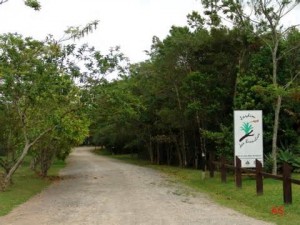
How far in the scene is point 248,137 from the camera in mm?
19562

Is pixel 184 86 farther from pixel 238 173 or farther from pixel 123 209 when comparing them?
pixel 123 209

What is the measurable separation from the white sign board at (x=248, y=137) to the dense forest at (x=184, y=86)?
952 millimetres

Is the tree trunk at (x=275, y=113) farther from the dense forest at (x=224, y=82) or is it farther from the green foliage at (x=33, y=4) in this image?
the green foliage at (x=33, y=4)

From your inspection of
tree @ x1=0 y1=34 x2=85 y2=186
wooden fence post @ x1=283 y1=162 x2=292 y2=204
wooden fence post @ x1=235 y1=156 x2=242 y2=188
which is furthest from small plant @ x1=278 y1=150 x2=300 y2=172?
tree @ x1=0 y1=34 x2=85 y2=186

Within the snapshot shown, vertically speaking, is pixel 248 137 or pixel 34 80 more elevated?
pixel 34 80

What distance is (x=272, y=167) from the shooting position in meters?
20.8

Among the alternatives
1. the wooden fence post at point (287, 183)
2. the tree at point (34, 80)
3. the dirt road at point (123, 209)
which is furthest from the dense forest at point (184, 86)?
the wooden fence post at point (287, 183)

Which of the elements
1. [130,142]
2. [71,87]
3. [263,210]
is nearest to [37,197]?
[71,87]

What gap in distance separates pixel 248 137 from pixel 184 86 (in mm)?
8408

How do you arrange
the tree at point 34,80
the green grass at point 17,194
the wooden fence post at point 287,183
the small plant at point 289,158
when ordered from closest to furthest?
the wooden fence post at point 287,183, the green grass at point 17,194, the tree at point 34,80, the small plant at point 289,158

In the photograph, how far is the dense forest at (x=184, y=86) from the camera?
17.9 metres

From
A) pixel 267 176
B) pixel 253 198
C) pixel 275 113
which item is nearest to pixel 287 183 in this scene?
pixel 267 176

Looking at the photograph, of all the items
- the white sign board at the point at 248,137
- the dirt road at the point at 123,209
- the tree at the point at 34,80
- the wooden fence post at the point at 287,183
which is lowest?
the dirt road at the point at 123,209

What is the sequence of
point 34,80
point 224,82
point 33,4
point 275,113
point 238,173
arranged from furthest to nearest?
point 224,82 < point 275,113 < point 238,173 < point 34,80 < point 33,4
